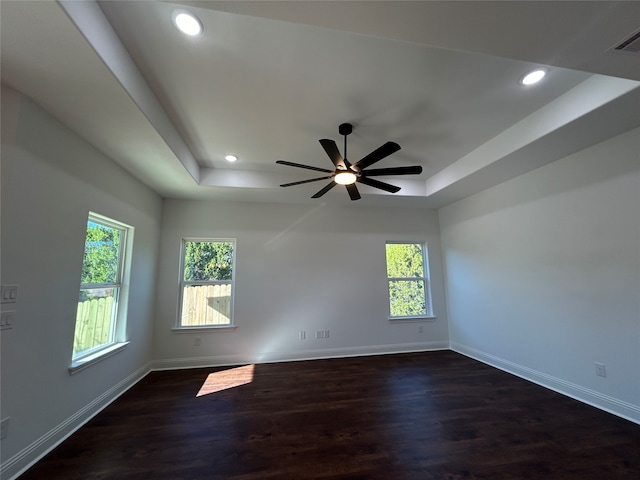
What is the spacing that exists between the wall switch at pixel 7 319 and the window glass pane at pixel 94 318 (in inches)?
28.4

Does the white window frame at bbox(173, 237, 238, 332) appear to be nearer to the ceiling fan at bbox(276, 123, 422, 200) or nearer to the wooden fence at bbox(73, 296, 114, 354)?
the wooden fence at bbox(73, 296, 114, 354)

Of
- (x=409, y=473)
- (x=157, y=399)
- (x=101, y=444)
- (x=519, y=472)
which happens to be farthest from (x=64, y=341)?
(x=519, y=472)

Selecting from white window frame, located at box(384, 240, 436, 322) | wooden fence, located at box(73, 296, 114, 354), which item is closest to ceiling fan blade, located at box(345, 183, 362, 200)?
white window frame, located at box(384, 240, 436, 322)

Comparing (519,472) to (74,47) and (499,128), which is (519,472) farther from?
(74,47)

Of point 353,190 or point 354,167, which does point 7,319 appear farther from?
point 353,190

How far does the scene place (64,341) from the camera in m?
2.30

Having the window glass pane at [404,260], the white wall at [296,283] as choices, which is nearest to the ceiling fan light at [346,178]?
the white wall at [296,283]

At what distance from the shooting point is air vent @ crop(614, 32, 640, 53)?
5.09ft

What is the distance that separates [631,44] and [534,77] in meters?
0.58

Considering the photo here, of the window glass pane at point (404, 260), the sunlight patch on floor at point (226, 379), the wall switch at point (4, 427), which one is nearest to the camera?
the wall switch at point (4, 427)

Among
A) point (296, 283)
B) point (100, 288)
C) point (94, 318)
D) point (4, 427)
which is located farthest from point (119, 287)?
point (296, 283)

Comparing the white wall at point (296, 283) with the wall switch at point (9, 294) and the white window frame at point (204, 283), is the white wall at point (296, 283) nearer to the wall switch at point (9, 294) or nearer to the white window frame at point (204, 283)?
the white window frame at point (204, 283)

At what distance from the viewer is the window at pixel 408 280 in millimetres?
4984

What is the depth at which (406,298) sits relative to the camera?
503cm
